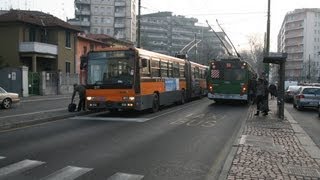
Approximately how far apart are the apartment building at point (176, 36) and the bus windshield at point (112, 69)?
4851 cm

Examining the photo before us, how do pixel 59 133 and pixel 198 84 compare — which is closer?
pixel 59 133

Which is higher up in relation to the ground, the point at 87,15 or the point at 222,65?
the point at 87,15

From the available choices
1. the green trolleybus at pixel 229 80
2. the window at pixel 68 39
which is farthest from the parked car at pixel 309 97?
the window at pixel 68 39

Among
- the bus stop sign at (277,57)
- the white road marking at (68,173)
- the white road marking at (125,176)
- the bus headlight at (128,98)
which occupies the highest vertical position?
the bus stop sign at (277,57)

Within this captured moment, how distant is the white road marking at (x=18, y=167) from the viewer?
28.5 ft

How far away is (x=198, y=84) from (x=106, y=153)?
1008 inches

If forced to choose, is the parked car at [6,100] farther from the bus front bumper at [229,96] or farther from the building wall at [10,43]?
the building wall at [10,43]

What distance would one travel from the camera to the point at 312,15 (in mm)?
163375

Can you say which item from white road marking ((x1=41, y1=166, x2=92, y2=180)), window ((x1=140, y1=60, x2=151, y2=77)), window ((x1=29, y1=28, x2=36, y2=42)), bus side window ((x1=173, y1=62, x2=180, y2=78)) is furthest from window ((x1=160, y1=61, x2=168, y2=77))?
window ((x1=29, y1=28, x2=36, y2=42))

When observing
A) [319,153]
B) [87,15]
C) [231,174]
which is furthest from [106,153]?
[87,15]

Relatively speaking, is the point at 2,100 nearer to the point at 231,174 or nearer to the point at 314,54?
the point at 231,174

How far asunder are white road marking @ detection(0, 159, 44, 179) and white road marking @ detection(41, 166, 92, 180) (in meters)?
0.69

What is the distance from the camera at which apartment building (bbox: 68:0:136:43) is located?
130125 mm

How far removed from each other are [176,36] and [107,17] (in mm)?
41196
